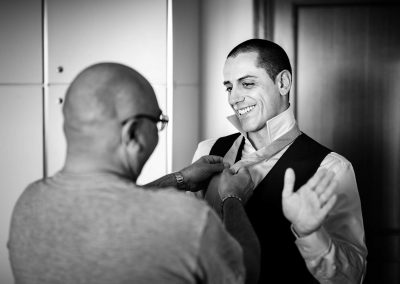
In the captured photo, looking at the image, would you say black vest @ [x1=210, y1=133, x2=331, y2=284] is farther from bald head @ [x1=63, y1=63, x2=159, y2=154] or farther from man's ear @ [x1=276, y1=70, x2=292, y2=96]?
bald head @ [x1=63, y1=63, x2=159, y2=154]

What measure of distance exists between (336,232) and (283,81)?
1.96ft

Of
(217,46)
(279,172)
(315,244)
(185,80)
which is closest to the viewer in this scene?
(315,244)

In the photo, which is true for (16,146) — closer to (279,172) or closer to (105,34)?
(105,34)

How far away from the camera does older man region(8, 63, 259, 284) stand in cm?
94

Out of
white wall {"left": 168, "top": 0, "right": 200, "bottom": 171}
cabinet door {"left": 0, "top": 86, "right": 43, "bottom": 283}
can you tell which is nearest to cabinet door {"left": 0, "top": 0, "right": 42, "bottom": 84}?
cabinet door {"left": 0, "top": 86, "right": 43, "bottom": 283}

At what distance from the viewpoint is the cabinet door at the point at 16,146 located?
2549 mm

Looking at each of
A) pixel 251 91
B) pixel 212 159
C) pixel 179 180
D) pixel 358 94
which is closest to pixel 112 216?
pixel 179 180

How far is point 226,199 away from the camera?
1386mm

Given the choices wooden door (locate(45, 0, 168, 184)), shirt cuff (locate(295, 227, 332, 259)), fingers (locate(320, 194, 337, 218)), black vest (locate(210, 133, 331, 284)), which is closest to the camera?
fingers (locate(320, 194, 337, 218))

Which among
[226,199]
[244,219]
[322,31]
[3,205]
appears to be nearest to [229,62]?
[226,199]

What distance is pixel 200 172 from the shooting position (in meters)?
1.73

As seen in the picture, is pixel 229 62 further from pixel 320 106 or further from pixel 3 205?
pixel 3 205

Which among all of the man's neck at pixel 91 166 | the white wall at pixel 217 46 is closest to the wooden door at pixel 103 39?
the white wall at pixel 217 46

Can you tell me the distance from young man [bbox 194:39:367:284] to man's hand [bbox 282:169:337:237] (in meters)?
0.07
